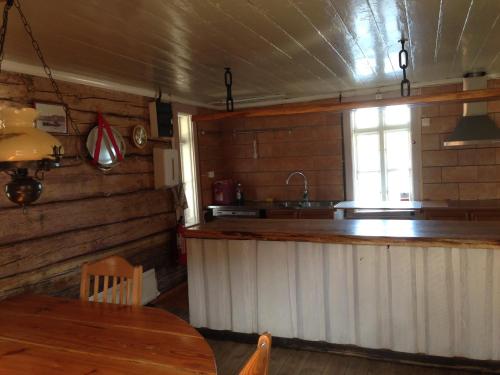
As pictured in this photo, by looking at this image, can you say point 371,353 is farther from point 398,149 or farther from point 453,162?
point 398,149

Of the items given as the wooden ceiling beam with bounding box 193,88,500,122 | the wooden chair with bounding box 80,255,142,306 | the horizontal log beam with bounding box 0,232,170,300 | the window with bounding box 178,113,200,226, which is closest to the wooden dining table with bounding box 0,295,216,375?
the wooden chair with bounding box 80,255,142,306

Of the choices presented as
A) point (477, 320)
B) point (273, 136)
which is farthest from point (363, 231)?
point (273, 136)

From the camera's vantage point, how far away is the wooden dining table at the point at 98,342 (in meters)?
1.31

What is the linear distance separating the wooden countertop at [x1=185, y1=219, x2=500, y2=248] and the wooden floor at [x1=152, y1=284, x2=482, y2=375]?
0.83 m

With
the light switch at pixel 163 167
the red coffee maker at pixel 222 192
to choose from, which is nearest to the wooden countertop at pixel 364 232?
the light switch at pixel 163 167

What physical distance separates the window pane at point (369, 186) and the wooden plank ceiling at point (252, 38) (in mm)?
1572

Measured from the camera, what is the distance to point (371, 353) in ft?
9.10

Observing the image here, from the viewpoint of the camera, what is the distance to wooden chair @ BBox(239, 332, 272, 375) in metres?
0.98

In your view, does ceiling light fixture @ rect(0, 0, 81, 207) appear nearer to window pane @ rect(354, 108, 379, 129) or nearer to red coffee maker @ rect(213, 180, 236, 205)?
red coffee maker @ rect(213, 180, 236, 205)

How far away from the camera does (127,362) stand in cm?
134

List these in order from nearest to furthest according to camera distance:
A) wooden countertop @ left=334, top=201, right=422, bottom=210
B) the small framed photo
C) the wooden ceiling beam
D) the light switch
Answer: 1. the wooden ceiling beam
2. the small framed photo
3. the light switch
4. wooden countertop @ left=334, top=201, right=422, bottom=210

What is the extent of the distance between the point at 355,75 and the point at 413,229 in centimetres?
188

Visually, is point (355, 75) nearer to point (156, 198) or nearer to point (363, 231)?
point (363, 231)

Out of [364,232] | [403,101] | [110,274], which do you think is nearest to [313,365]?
[364,232]
